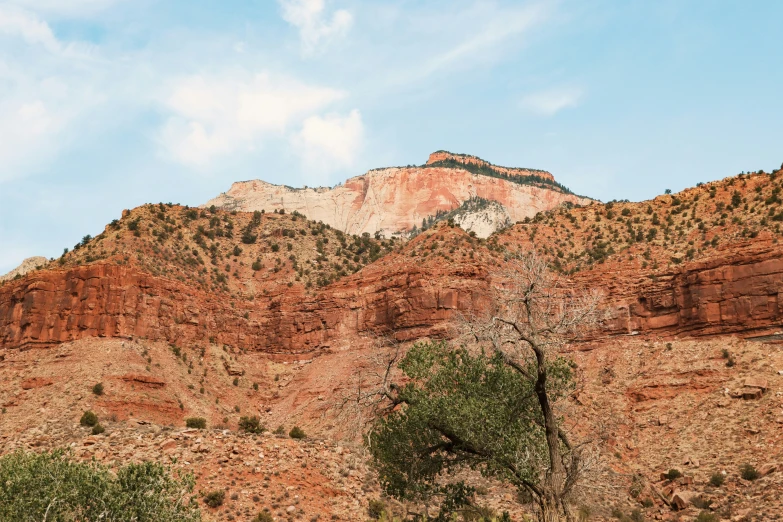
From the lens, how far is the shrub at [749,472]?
38938 millimetres

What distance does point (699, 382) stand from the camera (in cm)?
4738

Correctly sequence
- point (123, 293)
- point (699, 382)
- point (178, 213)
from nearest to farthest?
point (699, 382)
point (123, 293)
point (178, 213)

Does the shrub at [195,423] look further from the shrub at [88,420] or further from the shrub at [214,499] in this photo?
the shrub at [214,499]

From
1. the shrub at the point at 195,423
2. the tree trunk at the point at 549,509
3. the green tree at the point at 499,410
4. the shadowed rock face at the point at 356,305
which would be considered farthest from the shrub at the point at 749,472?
the shrub at the point at 195,423

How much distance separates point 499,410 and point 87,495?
11.8 meters

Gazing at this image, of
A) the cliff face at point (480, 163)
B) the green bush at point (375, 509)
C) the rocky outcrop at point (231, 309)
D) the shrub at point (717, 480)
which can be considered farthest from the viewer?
the cliff face at point (480, 163)

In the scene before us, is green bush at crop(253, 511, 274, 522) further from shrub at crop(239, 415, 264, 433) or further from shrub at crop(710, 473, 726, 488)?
shrub at crop(710, 473, 726, 488)

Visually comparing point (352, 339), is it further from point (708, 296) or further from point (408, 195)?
point (408, 195)

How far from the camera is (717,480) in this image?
3984 cm

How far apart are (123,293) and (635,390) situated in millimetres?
33267

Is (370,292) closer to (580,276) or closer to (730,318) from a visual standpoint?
(580,276)

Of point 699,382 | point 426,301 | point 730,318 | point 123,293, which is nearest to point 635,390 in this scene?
point 699,382

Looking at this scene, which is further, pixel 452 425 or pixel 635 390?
pixel 635 390

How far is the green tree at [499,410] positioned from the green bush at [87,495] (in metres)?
6.45
